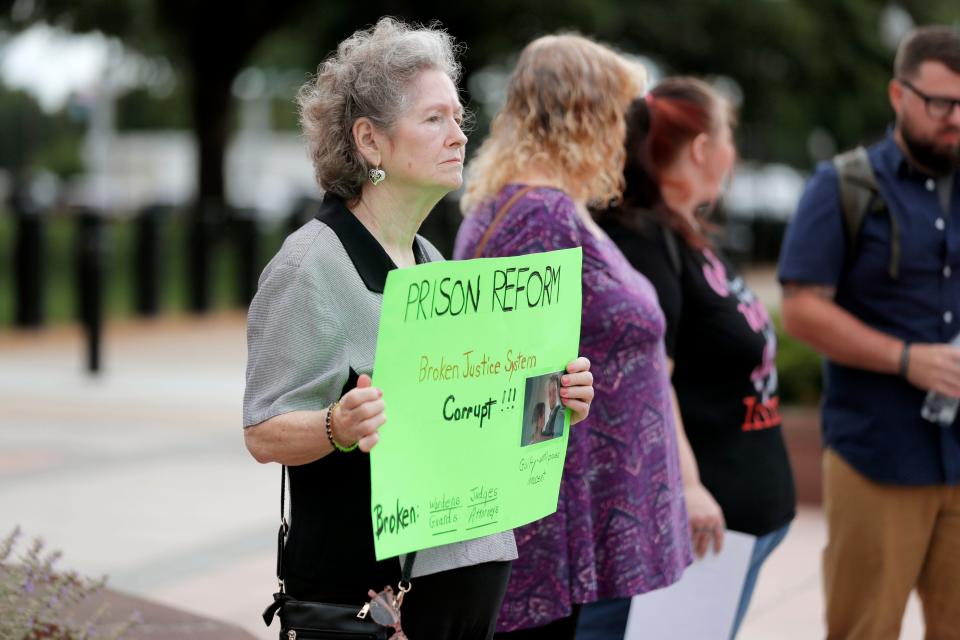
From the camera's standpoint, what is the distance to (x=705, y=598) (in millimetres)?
3973

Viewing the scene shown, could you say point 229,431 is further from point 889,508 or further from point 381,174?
point 381,174

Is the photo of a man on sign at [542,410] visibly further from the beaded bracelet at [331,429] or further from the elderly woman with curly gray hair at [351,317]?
the beaded bracelet at [331,429]

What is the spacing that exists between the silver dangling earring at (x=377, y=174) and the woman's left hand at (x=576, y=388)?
53 centimetres

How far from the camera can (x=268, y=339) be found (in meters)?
2.64

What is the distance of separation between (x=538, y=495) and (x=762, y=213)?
3447 cm

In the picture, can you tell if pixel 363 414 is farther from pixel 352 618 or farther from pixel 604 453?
pixel 604 453

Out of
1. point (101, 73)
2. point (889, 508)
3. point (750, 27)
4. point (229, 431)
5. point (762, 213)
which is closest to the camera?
point (889, 508)

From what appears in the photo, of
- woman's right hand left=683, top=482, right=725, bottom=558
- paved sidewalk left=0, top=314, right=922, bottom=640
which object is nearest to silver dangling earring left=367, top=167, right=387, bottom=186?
woman's right hand left=683, top=482, right=725, bottom=558

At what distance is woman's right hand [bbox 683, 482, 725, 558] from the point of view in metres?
3.93

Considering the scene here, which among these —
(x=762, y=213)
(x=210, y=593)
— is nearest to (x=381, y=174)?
(x=210, y=593)

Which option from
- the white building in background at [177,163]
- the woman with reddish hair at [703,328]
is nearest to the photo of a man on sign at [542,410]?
the woman with reddish hair at [703,328]

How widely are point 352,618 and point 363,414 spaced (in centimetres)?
43

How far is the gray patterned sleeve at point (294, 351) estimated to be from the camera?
8.59ft

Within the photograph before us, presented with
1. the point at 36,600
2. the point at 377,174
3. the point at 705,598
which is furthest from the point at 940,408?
the point at 36,600
